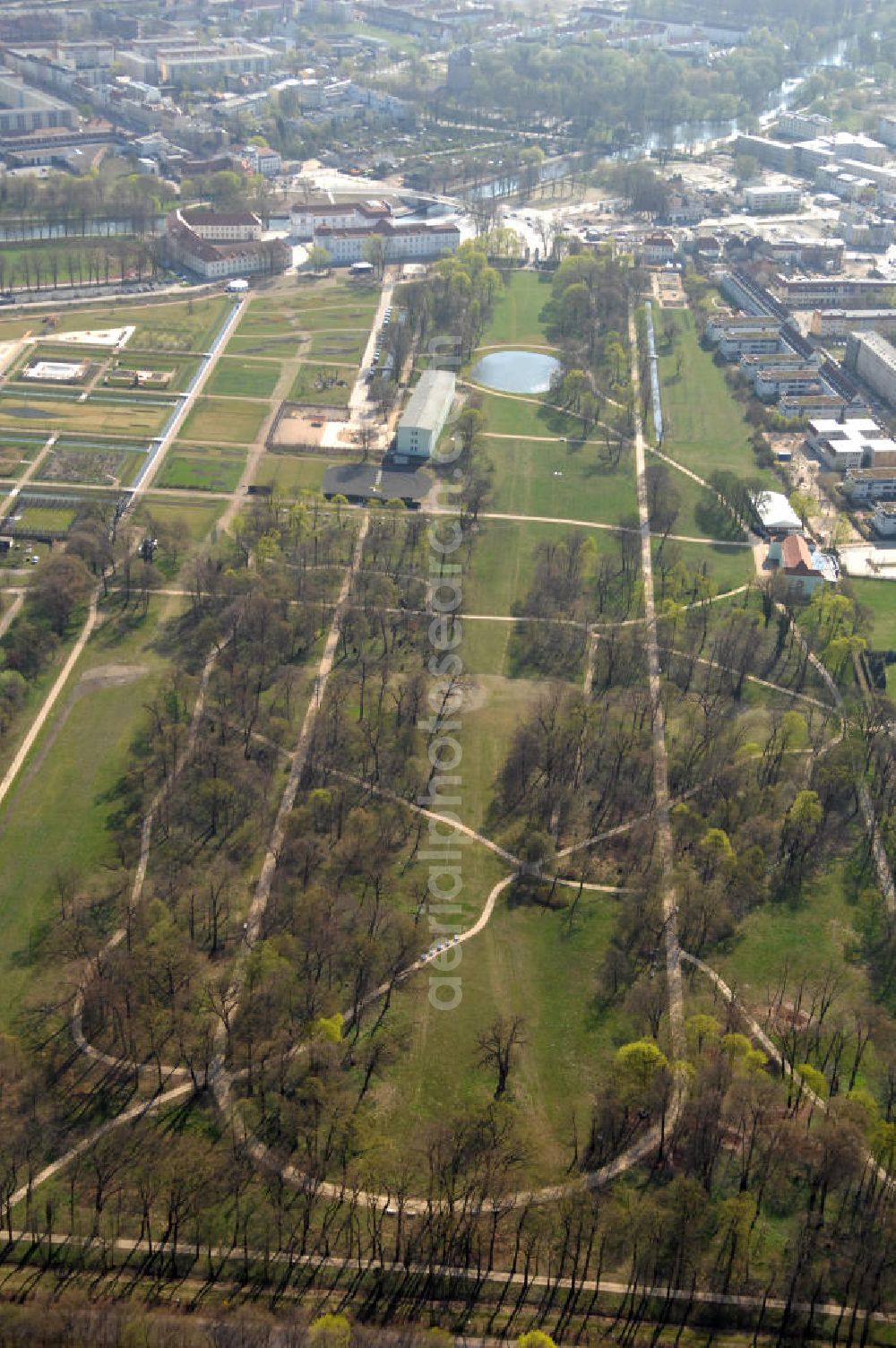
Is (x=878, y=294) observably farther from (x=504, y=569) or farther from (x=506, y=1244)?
(x=506, y=1244)

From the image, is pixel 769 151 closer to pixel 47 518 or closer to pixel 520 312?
pixel 520 312

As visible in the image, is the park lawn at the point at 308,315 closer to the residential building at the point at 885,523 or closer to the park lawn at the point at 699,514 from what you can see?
the park lawn at the point at 699,514

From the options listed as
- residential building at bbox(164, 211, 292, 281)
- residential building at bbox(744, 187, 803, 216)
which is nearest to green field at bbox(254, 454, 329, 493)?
residential building at bbox(164, 211, 292, 281)

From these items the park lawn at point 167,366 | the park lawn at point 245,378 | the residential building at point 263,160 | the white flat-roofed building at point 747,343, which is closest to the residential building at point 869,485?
the white flat-roofed building at point 747,343

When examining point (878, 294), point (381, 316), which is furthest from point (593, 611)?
point (878, 294)

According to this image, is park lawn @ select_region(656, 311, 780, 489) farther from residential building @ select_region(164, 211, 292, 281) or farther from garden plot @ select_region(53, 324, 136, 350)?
garden plot @ select_region(53, 324, 136, 350)

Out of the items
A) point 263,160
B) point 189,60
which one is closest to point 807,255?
point 263,160
